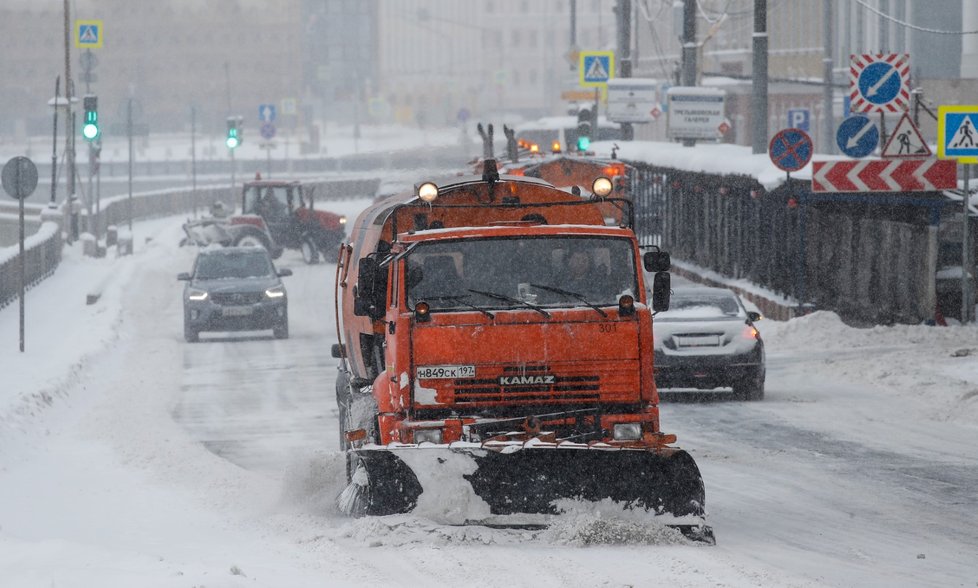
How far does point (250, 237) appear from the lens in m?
42.1

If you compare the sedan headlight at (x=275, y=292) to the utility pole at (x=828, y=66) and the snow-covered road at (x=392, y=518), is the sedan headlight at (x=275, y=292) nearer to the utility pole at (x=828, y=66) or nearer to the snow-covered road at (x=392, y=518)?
the snow-covered road at (x=392, y=518)

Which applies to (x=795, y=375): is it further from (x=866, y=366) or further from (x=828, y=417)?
(x=828, y=417)

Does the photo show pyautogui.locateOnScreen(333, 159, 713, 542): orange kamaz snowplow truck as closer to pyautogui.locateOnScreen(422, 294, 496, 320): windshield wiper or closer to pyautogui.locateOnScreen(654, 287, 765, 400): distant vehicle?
pyautogui.locateOnScreen(422, 294, 496, 320): windshield wiper

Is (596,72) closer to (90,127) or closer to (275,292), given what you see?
(90,127)

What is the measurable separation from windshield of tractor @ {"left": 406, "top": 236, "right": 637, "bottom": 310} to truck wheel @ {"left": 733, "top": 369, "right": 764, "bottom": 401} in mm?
8081

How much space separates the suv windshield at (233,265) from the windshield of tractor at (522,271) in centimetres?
1843

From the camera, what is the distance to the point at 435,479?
10344 millimetres

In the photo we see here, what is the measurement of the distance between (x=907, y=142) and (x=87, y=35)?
2862cm

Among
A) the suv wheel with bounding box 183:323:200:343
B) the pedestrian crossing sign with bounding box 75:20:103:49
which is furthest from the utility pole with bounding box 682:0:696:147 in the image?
the pedestrian crossing sign with bounding box 75:20:103:49

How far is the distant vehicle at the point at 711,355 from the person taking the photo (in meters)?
18.6

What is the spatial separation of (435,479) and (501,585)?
5.52ft

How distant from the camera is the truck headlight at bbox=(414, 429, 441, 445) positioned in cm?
1060

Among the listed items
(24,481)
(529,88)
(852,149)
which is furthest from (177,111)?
(24,481)

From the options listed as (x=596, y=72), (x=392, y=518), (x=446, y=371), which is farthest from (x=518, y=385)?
(x=596, y=72)
